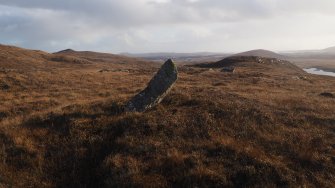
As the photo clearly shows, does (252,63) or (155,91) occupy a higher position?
(155,91)

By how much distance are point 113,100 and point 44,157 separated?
878 cm

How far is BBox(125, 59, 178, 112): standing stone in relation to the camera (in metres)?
20.7

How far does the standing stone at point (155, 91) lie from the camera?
2067 cm

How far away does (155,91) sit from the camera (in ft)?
72.1

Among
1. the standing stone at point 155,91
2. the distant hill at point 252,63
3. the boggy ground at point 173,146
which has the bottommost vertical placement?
the distant hill at point 252,63

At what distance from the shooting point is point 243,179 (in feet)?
40.7

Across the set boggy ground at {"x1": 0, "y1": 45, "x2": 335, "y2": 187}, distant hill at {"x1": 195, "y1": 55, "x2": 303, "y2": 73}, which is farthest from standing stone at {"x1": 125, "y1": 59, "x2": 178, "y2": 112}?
distant hill at {"x1": 195, "y1": 55, "x2": 303, "y2": 73}

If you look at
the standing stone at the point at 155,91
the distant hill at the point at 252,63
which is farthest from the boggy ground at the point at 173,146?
the distant hill at the point at 252,63

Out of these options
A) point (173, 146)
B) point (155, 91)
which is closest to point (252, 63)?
point (155, 91)

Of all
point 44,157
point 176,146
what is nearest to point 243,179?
point 176,146

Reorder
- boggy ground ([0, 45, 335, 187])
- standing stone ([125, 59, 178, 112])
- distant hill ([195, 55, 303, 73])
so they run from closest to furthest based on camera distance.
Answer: boggy ground ([0, 45, 335, 187]) → standing stone ([125, 59, 178, 112]) → distant hill ([195, 55, 303, 73])

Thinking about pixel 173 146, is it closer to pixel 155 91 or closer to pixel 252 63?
pixel 155 91

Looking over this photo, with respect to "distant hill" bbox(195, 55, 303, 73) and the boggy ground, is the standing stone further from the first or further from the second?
"distant hill" bbox(195, 55, 303, 73)

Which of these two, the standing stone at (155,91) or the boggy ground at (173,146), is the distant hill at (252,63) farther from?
the boggy ground at (173,146)
